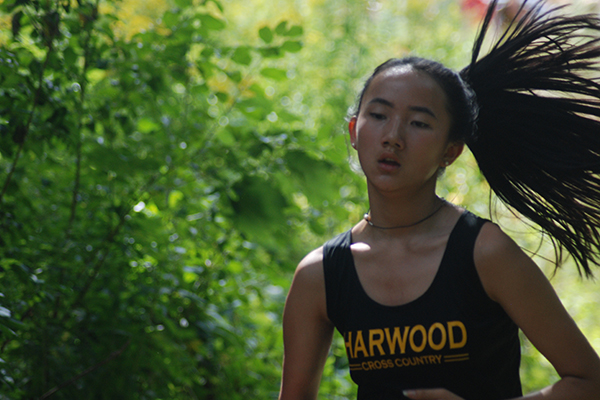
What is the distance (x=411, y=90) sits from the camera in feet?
5.29

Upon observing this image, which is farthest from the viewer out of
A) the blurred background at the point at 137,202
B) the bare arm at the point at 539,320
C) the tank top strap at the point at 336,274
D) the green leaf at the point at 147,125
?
the green leaf at the point at 147,125

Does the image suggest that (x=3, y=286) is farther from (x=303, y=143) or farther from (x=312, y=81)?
(x=312, y=81)

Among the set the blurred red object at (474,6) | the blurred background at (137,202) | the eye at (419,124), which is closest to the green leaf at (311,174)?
the blurred background at (137,202)

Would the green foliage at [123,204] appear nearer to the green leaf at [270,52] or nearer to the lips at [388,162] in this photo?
the green leaf at [270,52]

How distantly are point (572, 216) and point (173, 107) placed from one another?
155cm

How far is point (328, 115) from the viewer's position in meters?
4.83

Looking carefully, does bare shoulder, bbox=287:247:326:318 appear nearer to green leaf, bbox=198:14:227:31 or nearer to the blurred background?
the blurred background

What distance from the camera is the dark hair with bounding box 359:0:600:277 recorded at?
1.70 meters

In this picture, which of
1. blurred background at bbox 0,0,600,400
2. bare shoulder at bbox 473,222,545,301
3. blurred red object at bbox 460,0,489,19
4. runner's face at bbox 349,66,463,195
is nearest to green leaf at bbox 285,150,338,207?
blurred background at bbox 0,0,600,400

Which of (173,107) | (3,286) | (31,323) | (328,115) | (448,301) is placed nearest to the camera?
(448,301)

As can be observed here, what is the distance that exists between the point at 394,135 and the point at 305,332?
0.61m

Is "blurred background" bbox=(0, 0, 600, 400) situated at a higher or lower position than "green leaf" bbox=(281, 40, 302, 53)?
lower

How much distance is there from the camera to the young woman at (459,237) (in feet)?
4.86

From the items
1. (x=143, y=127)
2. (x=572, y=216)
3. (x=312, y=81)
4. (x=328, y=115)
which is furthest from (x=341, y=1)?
(x=572, y=216)
